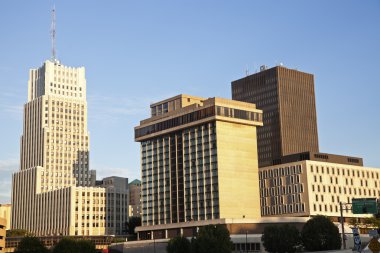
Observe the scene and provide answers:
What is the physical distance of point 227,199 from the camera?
197500 millimetres

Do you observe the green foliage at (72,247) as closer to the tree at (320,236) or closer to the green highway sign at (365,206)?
the tree at (320,236)

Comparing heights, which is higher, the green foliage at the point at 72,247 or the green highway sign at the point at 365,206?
the green highway sign at the point at 365,206

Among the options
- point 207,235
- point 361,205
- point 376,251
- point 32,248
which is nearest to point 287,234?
point 207,235

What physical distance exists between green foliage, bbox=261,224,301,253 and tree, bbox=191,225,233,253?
11785 mm

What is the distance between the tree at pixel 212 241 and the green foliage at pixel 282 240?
1178 centimetres

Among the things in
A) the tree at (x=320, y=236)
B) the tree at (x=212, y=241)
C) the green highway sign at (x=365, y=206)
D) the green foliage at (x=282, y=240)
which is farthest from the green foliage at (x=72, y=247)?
the green highway sign at (x=365, y=206)

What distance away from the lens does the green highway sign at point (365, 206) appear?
119688 mm

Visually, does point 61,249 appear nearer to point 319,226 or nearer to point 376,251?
point 319,226

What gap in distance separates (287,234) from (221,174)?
46611 mm

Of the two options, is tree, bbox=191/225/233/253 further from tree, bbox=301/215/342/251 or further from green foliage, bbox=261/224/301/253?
tree, bbox=301/215/342/251

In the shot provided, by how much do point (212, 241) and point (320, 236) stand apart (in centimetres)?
2904

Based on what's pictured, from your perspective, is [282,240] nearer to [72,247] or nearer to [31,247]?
[72,247]

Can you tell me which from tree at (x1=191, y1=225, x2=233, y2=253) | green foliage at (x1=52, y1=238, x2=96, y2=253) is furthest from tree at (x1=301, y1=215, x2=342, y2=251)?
green foliage at (x1=52, y1=238, x2=96, y2=253)

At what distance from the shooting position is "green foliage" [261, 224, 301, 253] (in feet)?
510
